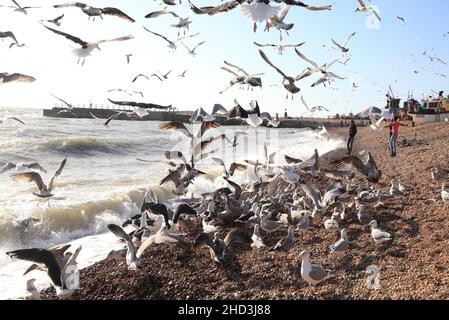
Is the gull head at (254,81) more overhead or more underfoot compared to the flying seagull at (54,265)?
more overhead

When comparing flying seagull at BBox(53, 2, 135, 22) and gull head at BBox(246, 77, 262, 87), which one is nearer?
flying seagull at BBox(53, 2, 135, 22)

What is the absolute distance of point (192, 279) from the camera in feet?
24.1

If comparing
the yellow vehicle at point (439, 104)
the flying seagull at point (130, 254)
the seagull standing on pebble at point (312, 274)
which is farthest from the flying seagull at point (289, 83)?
the yellow vehicle at point (439, 104)

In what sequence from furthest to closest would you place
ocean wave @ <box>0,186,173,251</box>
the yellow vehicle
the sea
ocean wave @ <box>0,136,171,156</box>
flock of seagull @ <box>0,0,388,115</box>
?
1. the yellow vehicle
2. ocean wave @ <box>0,136,171,156</box>
3. ocean wave @ <box>0,186,173,251</box>
4. the sea
5. flock of seagull @ <box>0,0,388,115</box>

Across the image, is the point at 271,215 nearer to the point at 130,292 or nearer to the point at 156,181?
the point at 130,292

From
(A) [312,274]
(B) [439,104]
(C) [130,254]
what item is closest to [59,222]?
(C) [130,254]

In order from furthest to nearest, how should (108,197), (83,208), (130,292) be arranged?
1. (108,197)
2. (83,208)
3. (130,292)

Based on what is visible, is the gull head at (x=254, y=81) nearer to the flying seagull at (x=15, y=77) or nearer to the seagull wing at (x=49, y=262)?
the flying seagull at (x=15, y=77)

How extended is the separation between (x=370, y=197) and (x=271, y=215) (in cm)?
230

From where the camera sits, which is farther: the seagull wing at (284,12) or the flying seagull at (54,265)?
the seagull wing at (284,12)

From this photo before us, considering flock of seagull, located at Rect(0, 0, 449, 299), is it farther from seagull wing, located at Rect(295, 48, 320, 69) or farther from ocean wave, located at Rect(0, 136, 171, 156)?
ocean wave, located at Rect(0, 136, 171, 156)

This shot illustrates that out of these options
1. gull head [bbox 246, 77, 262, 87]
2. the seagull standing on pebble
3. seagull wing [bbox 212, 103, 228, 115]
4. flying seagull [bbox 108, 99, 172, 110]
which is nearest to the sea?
flying seagull [bbox 108, 99, 172, 110]

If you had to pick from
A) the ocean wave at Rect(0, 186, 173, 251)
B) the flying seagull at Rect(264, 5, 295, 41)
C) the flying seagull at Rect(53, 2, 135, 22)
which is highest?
the flying seagull at Rect(53, 2, 135, 22)
